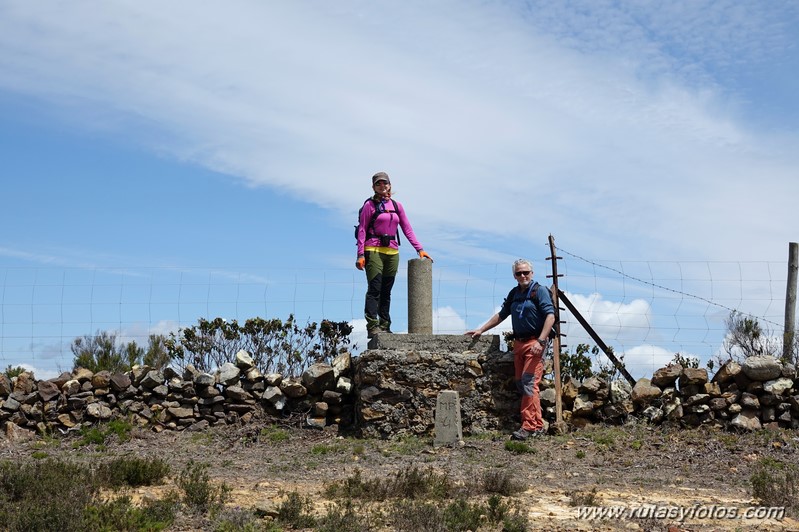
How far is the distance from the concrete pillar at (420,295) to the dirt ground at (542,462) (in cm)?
163

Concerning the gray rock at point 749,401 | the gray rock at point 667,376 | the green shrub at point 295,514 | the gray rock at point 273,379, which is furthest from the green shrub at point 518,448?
the green shrub at point 295,514

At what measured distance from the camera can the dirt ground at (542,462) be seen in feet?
23.8

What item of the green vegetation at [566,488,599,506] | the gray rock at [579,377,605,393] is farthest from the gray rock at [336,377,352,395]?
the green vegetation at [566,488,599,506]

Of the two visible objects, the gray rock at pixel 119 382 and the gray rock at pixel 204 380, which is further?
the gray rock at pixel 119 382

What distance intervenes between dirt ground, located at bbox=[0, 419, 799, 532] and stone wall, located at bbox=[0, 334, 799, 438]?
33 cm

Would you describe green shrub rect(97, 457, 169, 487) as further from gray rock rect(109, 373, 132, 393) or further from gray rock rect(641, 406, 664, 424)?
gray rock rect(641, 406, 664, 424)

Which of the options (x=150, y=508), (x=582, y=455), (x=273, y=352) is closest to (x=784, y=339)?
(x=582, y=455)

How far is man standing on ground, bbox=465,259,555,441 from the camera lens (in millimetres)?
10750

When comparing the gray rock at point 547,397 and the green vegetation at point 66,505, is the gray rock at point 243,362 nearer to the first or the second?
the gray rock at point 547,397

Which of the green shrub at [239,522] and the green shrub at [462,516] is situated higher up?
the green shrub at [462,516]

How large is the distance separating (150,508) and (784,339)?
10.2 meters

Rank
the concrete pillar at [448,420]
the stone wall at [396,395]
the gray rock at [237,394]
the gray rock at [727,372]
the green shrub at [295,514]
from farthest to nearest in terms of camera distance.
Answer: the gray rock at [237,394]
the gray rock at [727,372]
the stone wall at [396,395]
the concrete pillar at [448,420]
the green shrub at [295,514]

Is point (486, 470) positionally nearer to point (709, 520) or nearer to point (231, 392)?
point (709, 520)

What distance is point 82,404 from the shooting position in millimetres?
12086
